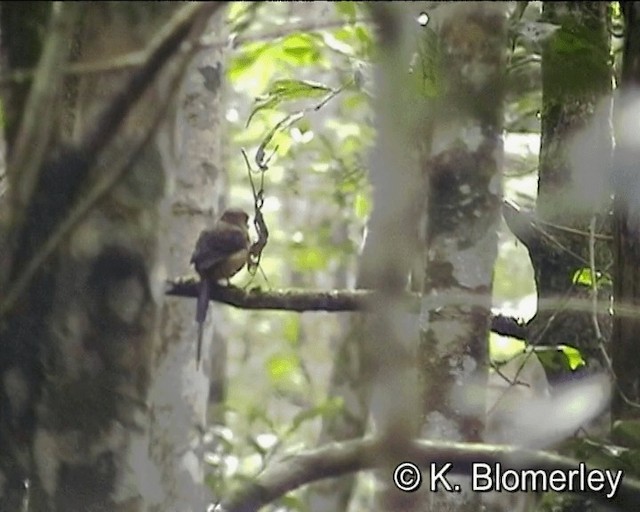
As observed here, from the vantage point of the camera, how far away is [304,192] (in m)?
0.91

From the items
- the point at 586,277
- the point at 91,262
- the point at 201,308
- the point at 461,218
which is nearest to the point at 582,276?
the point at 586,277

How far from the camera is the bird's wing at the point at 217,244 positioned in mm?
825

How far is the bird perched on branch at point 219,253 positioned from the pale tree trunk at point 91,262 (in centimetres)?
9

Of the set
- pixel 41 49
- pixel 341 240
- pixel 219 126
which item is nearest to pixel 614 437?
pixel 341 240

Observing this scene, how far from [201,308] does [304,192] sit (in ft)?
0.47

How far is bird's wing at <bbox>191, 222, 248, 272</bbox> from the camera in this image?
32.5 inches

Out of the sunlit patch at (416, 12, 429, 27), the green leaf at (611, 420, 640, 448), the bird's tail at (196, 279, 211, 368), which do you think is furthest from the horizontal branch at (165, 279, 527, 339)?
the sunlit patch at (416, 12, 429, 27)

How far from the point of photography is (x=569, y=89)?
934 millimetres

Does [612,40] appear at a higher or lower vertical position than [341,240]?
higher

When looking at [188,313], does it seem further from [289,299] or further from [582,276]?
[582,276]

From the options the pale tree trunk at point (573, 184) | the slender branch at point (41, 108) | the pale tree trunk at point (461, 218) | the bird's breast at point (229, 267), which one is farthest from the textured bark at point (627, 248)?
the slender branch at point (41, 108)

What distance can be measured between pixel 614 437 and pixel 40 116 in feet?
1.79

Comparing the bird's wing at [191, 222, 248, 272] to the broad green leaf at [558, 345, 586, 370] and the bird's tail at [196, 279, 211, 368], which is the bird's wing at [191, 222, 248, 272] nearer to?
the bird's tail at [196, 279, 211, 368]

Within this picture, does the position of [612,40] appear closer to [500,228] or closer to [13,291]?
[500,228]
